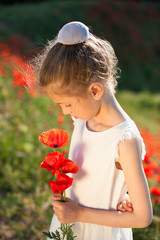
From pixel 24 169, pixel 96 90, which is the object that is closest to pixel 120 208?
pixel 96 90

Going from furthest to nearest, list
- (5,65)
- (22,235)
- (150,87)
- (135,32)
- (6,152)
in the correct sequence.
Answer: (135,32) → (150,87) → (5,65) → (6,152) → (22,235)

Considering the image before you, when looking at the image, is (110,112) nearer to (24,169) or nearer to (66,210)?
(66,210)

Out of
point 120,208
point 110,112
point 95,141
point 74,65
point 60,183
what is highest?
point 74,65

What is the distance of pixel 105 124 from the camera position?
57.0 inches

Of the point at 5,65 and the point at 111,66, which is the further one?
the point at 5,65

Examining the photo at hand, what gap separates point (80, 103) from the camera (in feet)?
4.43

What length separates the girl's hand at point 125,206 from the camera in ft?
4.52

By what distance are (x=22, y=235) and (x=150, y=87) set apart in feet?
37.5

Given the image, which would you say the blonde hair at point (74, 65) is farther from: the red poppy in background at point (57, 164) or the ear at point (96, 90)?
the red poppy in background at point (57, 164)

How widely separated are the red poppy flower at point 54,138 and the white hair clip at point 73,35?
36 centimetres

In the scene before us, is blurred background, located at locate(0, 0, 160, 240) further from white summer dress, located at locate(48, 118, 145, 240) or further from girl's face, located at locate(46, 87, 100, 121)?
white summer dress, located at locate(48, 118, 145, 240)

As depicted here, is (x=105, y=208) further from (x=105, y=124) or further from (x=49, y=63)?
(x=49, y=63)

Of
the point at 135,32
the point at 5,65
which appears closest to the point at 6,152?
the point at 5,65

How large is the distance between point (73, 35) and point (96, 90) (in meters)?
0.23
